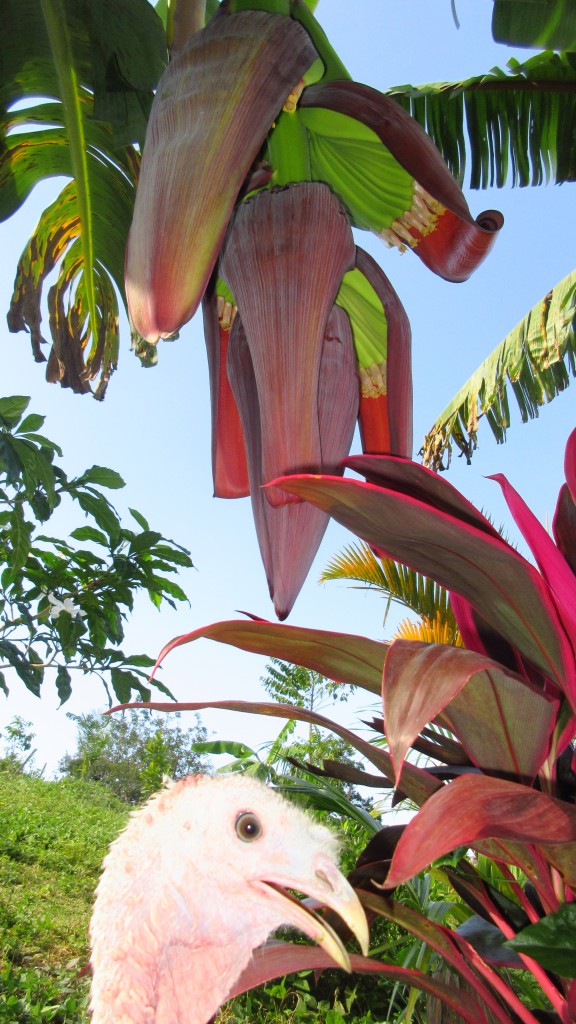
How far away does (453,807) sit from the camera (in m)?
0.25

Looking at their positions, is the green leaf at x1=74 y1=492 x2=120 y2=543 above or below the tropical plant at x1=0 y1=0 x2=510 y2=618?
below

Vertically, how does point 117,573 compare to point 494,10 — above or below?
below

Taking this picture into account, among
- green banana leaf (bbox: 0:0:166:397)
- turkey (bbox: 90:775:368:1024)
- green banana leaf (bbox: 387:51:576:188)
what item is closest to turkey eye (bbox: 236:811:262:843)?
turkey (bbox: 90:775:368:1024)

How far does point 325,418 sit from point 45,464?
21.4 inches

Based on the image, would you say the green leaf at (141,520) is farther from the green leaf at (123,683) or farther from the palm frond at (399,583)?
the palm frond at (399,583)

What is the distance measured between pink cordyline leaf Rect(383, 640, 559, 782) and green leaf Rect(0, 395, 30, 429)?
623mm

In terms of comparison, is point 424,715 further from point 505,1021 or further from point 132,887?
point 505,1021

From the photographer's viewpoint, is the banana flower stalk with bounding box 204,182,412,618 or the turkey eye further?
the banana flower stalk with bounding box 204,182,412,618

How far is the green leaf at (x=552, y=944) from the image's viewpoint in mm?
330

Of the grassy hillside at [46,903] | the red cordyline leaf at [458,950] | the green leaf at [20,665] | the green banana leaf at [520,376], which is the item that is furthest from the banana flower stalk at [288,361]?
the green banana leaf at [520,376]

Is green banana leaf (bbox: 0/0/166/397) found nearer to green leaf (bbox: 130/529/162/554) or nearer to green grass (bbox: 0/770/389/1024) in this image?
green leaf (bbox: 130/529/162/554)

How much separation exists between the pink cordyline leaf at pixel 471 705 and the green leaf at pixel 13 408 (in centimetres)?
62

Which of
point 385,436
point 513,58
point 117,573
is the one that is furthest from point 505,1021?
point 513,58

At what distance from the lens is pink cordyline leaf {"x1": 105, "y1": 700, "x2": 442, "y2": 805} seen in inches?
11.9
